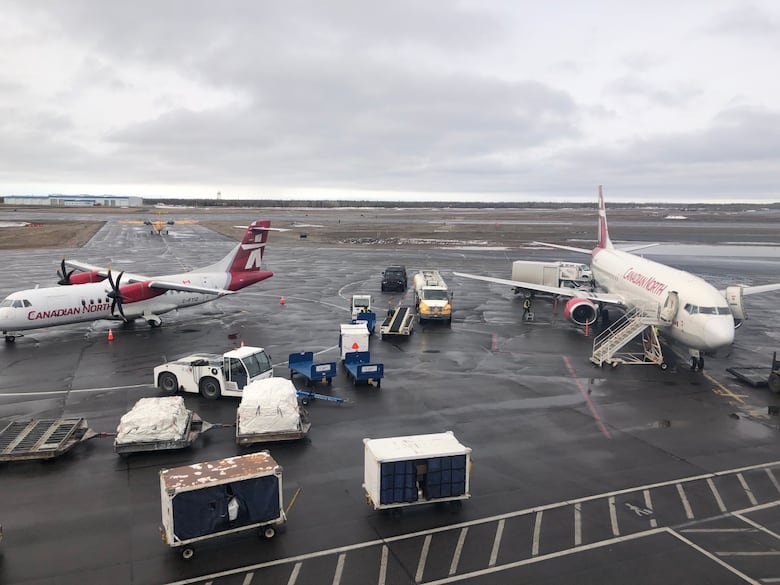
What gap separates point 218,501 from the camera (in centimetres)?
1524

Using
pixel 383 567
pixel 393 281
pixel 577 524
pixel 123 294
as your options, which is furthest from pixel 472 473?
pixel 393 281

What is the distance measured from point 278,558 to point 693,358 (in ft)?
89.0

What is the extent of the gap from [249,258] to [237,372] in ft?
75.2

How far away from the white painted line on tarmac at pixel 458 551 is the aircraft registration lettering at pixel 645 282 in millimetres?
25107

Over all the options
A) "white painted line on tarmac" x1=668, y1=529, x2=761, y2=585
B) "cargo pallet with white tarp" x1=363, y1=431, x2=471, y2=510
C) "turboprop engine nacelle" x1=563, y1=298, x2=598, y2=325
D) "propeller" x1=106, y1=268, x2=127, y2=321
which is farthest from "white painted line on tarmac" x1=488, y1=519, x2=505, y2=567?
"propeller" x1=106, y1=268, x2=127, y2=321

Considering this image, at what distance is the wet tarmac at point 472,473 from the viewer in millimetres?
14727

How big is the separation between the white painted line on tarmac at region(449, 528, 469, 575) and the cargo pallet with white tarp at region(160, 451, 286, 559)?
489cm

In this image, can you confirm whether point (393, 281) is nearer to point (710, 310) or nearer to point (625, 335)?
point (625, 335)

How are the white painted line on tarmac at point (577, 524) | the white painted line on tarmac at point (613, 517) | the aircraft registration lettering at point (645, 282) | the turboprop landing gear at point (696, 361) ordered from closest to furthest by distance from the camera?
the white painted line on tarmac at point (577, 524)
the white painted line on tarmac at point (613, 517)
the turboprop landing gear at point (696, 361)
the aircraft registration lettering at point (645, 282)

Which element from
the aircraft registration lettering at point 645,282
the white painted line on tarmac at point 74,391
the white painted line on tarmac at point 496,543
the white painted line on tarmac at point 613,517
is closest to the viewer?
the white painted line on tarmac at point 496,543

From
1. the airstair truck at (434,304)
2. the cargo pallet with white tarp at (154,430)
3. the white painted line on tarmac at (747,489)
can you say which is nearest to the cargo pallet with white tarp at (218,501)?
the cargo pallet with white tarp at (154,430)

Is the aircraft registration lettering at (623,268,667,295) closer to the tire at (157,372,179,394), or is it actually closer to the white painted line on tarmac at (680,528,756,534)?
the white painted line on tarmac at (680,528,756,534)

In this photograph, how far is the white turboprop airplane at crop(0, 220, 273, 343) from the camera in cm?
3638

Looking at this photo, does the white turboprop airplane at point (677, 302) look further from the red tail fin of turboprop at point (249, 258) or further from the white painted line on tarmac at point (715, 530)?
the red tail fin of turboprop at point (249, 258)
